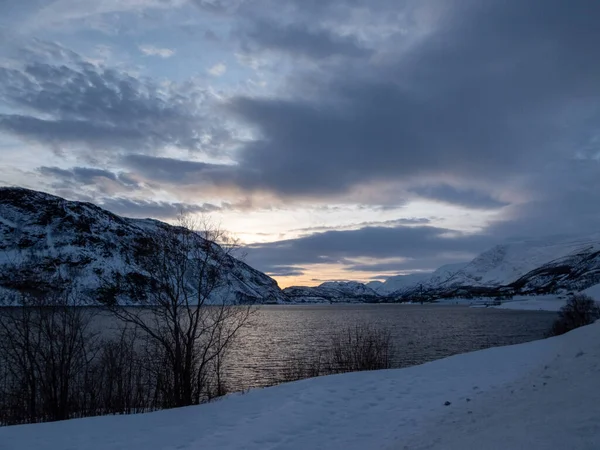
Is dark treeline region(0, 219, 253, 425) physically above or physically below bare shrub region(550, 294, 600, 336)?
above

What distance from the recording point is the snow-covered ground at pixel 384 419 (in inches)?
343

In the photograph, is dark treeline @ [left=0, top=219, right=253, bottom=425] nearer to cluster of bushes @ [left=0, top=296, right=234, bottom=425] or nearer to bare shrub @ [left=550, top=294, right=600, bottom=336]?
cluster of bushes @ [left=0, top=296, right=234, bottom=425]

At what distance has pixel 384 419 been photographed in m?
12.4

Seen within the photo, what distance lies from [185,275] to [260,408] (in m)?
9.54

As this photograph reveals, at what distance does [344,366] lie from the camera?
34.6 metres

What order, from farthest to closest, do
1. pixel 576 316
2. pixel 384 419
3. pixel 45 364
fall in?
1. pixel 576 316
2. pixel 45 364
3. pixel 384 419

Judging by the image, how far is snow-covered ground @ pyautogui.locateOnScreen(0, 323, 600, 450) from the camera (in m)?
8.71

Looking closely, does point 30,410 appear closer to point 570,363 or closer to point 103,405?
point 103,405

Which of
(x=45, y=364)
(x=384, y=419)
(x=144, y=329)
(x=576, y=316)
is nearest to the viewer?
(x=384, y=419)

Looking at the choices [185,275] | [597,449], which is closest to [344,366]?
[185,275]

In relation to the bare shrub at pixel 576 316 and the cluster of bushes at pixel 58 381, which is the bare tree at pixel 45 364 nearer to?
the cluster of bushes at pixel 58 381

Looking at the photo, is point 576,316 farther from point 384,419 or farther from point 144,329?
point 144,329

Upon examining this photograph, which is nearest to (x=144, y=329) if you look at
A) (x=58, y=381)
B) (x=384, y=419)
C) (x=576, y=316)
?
(x=58, y=381)

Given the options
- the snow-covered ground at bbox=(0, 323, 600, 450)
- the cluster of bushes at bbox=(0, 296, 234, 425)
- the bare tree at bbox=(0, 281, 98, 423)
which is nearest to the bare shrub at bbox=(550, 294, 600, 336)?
the snow-covered ground at bbox=(0, 323, 600, 450)
